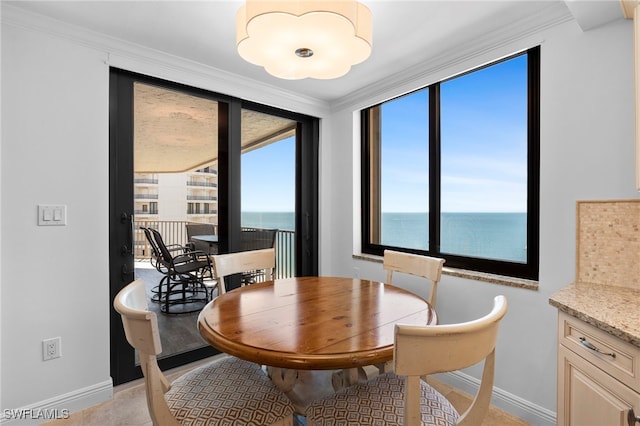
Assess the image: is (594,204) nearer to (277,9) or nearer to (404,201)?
(404,201)

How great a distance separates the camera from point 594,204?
1.71m

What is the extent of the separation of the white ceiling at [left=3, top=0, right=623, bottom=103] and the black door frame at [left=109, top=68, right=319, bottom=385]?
350 millimetres

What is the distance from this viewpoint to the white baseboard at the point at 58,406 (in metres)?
1.81

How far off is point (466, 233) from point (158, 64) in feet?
8.39

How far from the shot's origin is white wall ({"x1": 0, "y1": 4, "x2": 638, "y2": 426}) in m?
1.71

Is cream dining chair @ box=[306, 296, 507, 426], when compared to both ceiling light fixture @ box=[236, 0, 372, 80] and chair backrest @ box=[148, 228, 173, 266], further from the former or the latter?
chair backrest @ box=[148, 228, 173, 266]

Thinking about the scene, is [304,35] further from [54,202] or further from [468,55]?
[54,202]

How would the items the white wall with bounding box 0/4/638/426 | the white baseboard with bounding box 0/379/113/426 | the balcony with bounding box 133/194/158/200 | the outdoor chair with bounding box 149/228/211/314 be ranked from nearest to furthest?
the white wall with bounding box 0/4/638/426 → the white baseboard with bounding box 0/379/113/426 → the outdoor chair with bounding box 149/228/211/314 → the balcony with bounding box 133/194/158/200

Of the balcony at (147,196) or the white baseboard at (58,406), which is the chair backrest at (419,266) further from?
the balcony at (147,196)

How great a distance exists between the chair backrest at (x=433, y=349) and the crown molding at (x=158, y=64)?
94.9 inches

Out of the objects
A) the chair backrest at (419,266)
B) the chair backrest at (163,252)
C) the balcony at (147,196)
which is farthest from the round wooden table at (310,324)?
the balcony at (147,196)

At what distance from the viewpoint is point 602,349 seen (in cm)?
113

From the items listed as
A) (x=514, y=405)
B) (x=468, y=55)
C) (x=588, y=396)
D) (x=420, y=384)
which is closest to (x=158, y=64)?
(x=468, y=55)

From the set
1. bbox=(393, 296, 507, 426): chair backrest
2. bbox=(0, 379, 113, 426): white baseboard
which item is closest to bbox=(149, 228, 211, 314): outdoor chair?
bbox=(0, 379, 113, 426): white baseboard
